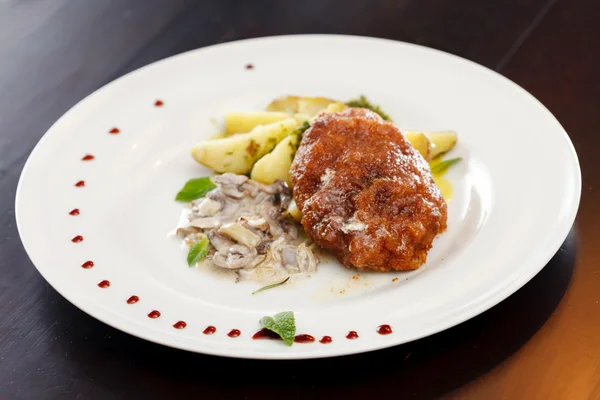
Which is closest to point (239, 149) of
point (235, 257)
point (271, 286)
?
point (235, 257)

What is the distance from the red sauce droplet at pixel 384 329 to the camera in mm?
3166

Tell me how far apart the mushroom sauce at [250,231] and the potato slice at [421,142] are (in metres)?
0.79

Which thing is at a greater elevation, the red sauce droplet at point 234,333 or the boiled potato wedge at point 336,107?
the boiled potato wedge at point 336,107

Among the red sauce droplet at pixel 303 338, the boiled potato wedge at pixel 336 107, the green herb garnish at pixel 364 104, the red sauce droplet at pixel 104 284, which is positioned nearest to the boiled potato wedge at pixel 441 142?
the green herb garnish at pixel 364 104

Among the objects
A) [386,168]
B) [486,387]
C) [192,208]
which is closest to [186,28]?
[192,208]

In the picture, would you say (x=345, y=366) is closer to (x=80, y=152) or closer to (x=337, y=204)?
(x=337, y=204)

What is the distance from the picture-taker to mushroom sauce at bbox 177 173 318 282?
152 inches

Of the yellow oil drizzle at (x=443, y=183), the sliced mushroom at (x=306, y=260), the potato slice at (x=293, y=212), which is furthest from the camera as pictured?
the yellow oil drizzle at (x=443, y=183)

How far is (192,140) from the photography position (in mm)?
4918

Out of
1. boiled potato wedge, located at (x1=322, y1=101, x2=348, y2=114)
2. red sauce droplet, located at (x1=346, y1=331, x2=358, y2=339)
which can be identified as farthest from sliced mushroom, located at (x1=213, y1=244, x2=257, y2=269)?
boiled potato wedge, located at (x1=322, y1=101, x2=348, y2=114)

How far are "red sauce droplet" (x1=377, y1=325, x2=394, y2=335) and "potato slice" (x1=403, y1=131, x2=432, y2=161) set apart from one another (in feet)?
4.90

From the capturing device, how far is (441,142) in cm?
458

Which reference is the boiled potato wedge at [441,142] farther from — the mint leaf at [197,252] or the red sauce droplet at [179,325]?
the red sauce droplet at [179,325]

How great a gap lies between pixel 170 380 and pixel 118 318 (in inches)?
13.8
